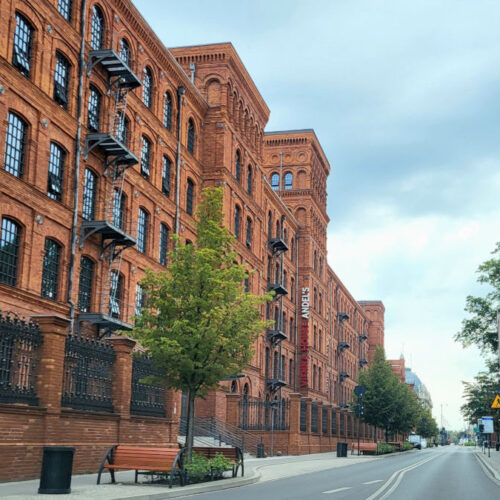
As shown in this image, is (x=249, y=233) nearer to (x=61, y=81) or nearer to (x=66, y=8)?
(x=61, y=81)

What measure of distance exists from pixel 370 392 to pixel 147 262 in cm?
3742

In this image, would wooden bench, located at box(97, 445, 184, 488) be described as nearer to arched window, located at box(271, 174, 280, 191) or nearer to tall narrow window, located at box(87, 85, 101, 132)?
tall narrow window, located at box(87, 85, 101, 132)

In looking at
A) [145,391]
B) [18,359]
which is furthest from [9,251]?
[18,359]

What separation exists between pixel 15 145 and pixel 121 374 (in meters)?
8.79

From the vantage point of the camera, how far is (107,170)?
29875 mm

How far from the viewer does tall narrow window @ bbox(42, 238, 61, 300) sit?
83.7ft

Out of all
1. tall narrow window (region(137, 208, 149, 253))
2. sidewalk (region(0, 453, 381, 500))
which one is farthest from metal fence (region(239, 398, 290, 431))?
sidewalk (region(0, 453, 381, 500))

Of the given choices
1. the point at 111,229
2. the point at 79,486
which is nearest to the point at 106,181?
the point at 111,229

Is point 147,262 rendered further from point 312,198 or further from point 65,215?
point 312,198

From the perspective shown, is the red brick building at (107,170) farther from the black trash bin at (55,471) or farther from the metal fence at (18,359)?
the black trash bin at (55,471)

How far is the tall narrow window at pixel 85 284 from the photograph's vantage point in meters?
28.0

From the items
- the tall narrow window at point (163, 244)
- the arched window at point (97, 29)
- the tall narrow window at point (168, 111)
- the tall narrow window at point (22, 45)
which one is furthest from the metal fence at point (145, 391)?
the tall narrow window at point (168, 111)

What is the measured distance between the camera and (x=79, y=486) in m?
15.9

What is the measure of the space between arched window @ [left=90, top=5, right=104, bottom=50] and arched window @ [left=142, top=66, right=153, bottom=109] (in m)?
4.07
